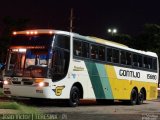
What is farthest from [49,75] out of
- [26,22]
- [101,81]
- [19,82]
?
[26,22]

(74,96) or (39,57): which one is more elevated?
(39,57)

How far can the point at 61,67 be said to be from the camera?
20.3m

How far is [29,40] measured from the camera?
67.5 ft

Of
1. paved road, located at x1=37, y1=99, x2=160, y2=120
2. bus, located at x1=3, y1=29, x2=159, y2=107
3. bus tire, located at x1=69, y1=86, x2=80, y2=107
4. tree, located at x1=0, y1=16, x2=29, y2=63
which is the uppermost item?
tree, located at x1=0, y1=16, x2=29, y2=63

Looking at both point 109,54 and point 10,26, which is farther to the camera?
point 10,26

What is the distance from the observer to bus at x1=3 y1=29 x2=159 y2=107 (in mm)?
19703

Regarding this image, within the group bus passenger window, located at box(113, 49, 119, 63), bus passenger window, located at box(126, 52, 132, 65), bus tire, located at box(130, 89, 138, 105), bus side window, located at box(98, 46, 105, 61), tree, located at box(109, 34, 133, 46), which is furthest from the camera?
tree, located at box(109, 34, 133, 46)

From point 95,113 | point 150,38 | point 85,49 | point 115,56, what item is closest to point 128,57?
point 115,56

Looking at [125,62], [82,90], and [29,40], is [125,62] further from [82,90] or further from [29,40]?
[29,40]

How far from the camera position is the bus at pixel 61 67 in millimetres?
19703

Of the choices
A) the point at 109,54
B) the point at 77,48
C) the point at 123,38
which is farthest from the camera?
the point at 123,38

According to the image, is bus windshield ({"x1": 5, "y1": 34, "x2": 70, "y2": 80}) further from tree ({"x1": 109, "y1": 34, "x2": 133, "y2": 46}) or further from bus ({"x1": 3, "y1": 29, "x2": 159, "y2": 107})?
tree ({"x1": 109, "y1": 34, "x2": 133, "y2": 46})

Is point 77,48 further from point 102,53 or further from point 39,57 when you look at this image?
point 102,53

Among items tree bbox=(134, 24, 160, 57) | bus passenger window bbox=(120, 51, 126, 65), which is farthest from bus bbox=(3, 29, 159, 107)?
tree bbox=(134, 24, 160, 57)
